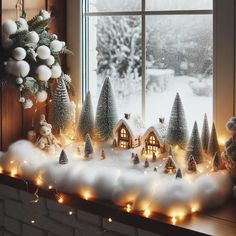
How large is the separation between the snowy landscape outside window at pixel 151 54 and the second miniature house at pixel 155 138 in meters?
0.12

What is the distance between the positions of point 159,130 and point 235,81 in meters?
0.35

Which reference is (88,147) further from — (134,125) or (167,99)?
(167,99)

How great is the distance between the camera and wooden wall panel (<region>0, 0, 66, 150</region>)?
6.61 feet

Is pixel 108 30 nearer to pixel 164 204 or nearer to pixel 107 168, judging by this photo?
pixel 107 168

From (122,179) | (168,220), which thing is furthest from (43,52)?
(168,220)

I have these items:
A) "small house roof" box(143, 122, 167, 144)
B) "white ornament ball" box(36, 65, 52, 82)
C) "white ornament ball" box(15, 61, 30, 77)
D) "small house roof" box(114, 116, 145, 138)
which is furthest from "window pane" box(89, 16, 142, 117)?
"white ornament ball" box(15, 61, 30, 77)

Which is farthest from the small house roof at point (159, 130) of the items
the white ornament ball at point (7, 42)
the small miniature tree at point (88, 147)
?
the white ornament ball at point (7, 42)

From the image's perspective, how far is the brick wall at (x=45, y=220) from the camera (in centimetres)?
164

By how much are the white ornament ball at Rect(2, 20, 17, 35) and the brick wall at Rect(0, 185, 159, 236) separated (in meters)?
0.65

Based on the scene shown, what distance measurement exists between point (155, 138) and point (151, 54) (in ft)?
1.25

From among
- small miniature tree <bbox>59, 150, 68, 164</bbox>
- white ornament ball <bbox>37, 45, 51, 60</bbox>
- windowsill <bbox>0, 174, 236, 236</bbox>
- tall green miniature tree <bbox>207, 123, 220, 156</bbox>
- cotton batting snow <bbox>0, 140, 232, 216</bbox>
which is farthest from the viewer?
white ornament ball <bbox>37, 45, 51, 60</bbox>

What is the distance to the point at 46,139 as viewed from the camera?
79.7 inches

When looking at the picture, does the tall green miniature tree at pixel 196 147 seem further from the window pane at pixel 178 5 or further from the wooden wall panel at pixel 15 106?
the wooden wall panel at pixel 15 106

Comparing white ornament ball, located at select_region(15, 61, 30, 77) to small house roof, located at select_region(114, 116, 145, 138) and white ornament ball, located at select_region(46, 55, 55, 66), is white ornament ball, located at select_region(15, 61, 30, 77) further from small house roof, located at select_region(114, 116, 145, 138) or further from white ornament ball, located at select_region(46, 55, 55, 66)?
small house roof, located at select_region(114, 116, 145, 138)
